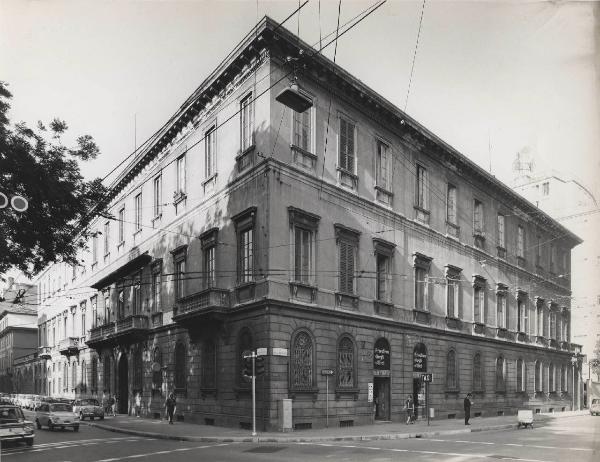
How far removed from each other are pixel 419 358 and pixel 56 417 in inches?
678

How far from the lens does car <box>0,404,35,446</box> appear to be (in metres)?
20.3

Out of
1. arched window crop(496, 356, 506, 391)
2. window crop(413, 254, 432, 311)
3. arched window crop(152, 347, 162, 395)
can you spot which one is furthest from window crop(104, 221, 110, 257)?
arched window crop(496, 356, 506, 391)

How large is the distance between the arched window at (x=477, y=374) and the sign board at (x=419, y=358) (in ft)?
19.9

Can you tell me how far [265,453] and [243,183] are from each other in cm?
1198

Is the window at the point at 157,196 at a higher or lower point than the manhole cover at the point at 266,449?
higher

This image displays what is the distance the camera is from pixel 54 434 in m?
25.9

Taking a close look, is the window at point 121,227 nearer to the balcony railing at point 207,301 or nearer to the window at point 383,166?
the balcony railing at point 207,301

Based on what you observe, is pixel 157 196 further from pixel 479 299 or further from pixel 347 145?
pixel 479 299

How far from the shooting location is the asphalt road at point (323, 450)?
1691 cm

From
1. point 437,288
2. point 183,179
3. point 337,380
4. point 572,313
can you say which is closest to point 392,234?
point 437,288

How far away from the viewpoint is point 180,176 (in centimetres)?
3328

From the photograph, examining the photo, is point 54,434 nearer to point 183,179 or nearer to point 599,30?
point 183,179

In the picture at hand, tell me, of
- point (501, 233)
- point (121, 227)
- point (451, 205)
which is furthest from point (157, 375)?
point (501, 233)

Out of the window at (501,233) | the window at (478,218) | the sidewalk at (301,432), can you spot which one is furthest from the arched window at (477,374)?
the window at (501,233)
